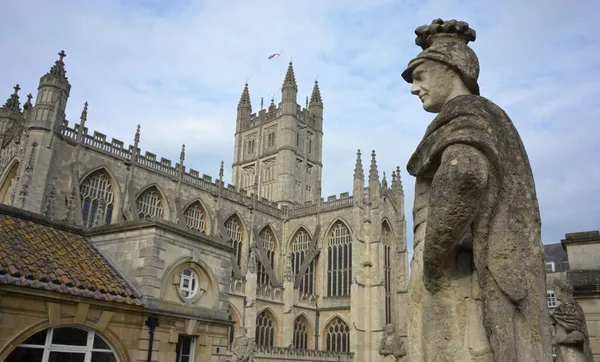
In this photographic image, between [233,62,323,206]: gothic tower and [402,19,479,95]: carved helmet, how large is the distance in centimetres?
4220

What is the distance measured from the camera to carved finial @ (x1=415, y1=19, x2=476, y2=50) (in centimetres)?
283

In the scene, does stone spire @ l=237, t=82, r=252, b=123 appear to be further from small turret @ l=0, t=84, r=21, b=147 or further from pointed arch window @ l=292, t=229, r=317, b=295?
small turret @ l=0, t=84, r=21, b=147

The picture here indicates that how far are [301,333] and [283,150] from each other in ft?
60.4

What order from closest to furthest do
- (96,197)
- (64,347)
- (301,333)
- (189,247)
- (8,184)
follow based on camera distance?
1. (64,347)
2. (189,247)
3. (8,184)
4. (96,197)
5. (301,333)

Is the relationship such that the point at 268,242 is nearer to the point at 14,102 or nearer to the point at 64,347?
the point at 14,102

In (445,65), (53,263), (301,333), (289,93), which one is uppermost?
(289,93)

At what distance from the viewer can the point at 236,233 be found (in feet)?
117

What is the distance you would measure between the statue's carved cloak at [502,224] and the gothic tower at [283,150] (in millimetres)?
42455

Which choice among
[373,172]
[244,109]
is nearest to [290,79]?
[244,109]

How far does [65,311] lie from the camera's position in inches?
312

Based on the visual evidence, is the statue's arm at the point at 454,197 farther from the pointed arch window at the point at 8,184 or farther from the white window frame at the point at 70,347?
the pointed arch window at the point at 8,184

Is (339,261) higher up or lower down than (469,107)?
higher up

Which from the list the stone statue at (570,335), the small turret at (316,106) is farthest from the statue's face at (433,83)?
the small turret at (316,106)

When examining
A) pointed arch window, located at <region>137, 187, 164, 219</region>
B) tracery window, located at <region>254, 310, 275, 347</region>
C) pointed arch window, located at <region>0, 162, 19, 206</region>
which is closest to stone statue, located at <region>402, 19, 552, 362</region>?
pointed arch window, located at <region>0, 162, 19, 206</region>
